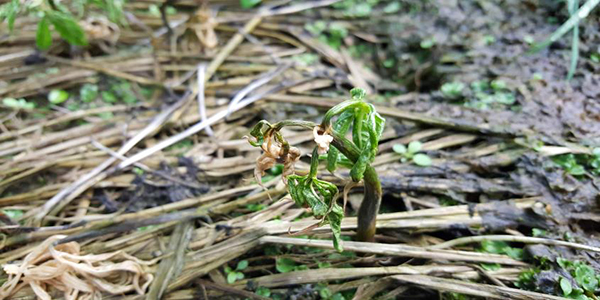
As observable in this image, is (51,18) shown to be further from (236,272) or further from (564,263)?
(564,263)

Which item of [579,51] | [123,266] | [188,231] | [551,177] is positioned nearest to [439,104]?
[551,177]

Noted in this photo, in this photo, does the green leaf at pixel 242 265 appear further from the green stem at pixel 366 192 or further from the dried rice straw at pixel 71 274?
the green stem at pixel 366 192

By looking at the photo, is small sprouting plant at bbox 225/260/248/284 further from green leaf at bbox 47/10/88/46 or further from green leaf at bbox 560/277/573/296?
green leaf at bbox 47/10/88/46

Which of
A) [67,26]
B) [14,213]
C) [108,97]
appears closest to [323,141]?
[14,213]

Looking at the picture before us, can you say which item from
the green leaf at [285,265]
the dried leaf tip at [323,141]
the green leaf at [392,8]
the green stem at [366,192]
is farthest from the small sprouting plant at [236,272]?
the green leaf at [392,8]

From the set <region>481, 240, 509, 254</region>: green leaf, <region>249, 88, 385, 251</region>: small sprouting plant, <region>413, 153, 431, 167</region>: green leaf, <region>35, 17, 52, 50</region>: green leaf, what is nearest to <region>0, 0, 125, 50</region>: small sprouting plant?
<region>35, 17, 52, 50</region>: green leaf

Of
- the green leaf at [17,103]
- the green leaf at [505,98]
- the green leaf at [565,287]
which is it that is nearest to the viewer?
the green leaf at [565,287]
